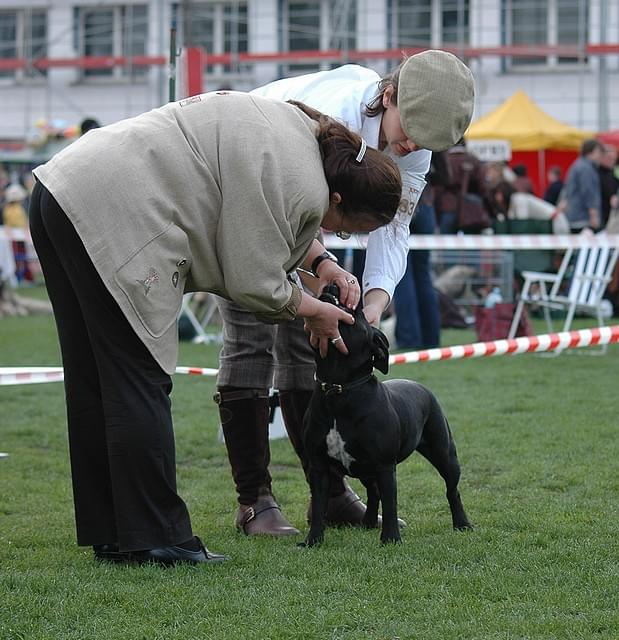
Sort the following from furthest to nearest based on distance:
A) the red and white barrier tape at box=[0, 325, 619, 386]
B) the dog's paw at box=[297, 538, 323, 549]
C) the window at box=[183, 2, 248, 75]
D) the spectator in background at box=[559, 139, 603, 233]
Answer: the window at box=[183, 2, 248, 75]
the spectator in background at box=[559, 139, 603, 233]
the red and white barrier tape at box=[0, 325, 619, 386]
the dog's paw at box=[297, 538, 323, 549]

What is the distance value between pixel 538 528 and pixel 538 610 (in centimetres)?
90

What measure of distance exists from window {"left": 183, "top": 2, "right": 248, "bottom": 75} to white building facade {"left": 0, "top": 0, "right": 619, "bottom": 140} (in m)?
0.03

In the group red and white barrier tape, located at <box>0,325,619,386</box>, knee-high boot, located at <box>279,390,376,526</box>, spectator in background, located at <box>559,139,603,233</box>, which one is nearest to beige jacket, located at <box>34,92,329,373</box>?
knee-high boot, located at <box>279,390,376,526</box>

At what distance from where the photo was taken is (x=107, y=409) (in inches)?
126

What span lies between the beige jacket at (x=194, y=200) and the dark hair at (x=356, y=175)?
4 centimetres

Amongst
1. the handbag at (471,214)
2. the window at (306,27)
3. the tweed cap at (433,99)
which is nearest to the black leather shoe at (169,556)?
the tweed cap at (433,99)

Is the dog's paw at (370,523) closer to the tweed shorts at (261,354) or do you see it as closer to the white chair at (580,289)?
the tweed shorts at (261,354)

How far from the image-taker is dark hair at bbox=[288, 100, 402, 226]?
10.2 feet

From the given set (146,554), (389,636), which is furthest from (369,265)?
(389,636)

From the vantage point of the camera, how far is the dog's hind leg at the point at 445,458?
12.2ft

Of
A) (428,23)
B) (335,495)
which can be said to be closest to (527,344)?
(335,495)

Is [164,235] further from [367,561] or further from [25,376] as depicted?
[25,376]

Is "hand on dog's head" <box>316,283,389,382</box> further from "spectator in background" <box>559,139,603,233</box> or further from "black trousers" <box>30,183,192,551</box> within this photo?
"spectator in background" <box>559,139,603,233</box>

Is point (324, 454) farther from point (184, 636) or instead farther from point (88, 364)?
point (184, 636)
